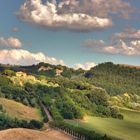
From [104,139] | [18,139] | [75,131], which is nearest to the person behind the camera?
[18,139]

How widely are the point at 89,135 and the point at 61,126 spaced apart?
1052 inches

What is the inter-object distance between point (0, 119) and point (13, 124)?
18.0 ft

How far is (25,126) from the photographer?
188 meters

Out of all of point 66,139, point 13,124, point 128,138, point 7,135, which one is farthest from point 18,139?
point 128,138

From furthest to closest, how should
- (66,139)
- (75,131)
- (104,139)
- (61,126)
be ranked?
(61,126), (75,131), (66,139), (104,139)

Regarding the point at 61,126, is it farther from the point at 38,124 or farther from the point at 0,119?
the point at 0,119

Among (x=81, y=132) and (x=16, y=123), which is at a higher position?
(x=16, y=123)

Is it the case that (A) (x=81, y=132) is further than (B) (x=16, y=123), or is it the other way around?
(B) (x=16, y=123)

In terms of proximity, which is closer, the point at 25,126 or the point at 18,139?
the point at 18,139

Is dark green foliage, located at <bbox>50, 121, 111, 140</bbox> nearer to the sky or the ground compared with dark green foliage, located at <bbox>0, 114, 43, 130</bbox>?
nearer to the ground

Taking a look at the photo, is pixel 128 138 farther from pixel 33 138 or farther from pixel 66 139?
pixel 33 138

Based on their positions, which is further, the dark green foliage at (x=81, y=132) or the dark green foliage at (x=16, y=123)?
the dark green foliage at (x=16, y=123)

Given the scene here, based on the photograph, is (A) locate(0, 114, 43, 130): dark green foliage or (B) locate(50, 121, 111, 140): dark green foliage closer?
(B) locate(50, 121, 111, 140): dark green foliage

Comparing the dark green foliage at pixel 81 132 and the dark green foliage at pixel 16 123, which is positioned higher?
the dark green foliage at pixel 16 123
